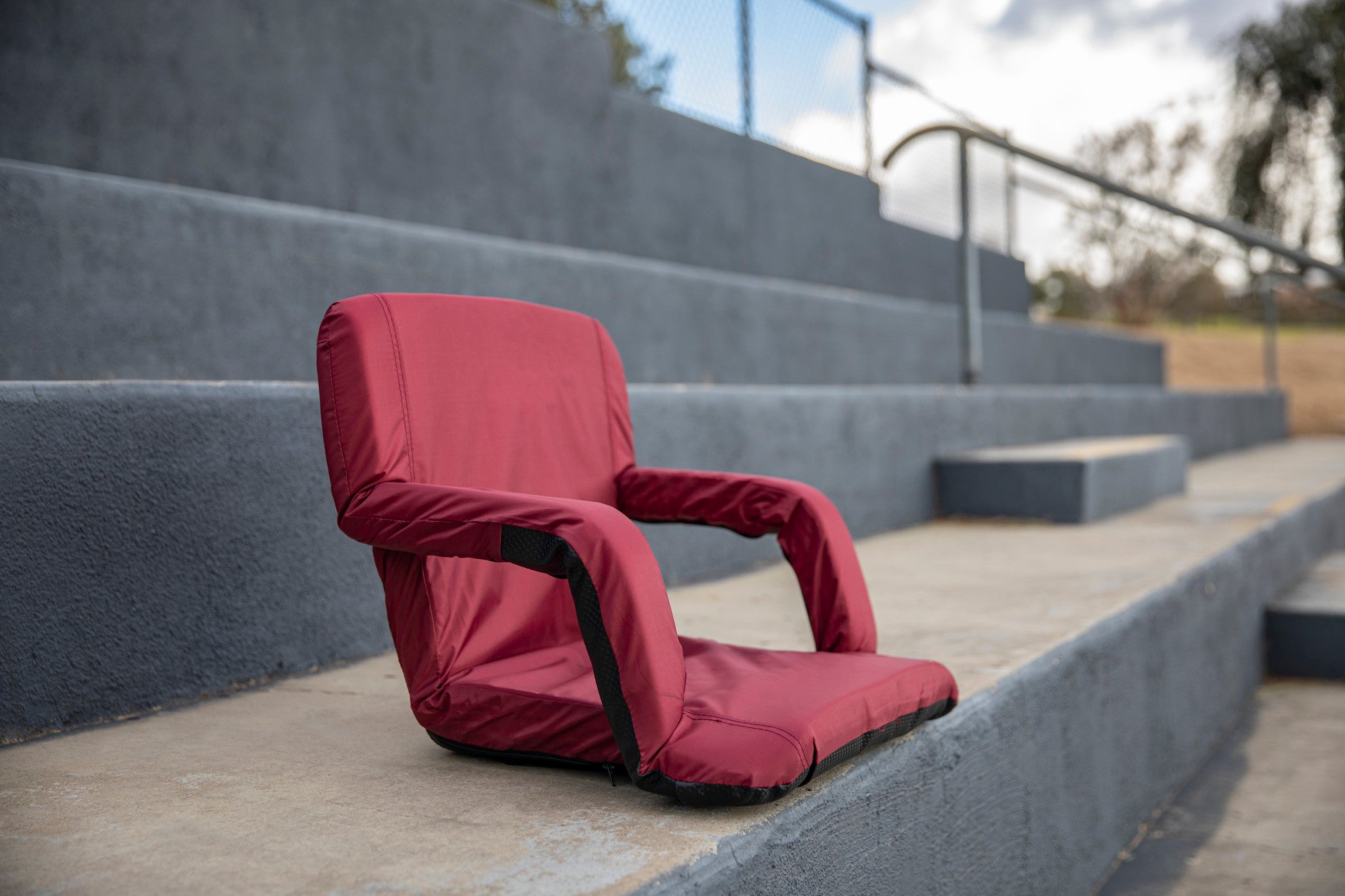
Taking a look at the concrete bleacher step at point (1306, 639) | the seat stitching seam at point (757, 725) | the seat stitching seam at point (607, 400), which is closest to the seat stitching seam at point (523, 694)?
the seat stitching seam at point (757, 725)

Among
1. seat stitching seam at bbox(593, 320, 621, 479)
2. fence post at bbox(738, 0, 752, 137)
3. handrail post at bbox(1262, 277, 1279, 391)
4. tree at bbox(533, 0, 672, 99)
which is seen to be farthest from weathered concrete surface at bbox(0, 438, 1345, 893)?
handrail post at bbox(1262, 277, 1279, 391)

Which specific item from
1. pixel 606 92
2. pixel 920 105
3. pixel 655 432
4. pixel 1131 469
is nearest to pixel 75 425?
pixel 655 432

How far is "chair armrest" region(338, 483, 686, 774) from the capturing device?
1.01m

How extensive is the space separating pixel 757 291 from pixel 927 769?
265 cm

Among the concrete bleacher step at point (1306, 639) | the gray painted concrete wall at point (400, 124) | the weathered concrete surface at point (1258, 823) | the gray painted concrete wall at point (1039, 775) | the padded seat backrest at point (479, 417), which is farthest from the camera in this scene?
the concrete bleacher step at point (1306, 639)

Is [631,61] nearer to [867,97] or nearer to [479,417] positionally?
[867,97]

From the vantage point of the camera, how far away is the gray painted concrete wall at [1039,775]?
1.08m

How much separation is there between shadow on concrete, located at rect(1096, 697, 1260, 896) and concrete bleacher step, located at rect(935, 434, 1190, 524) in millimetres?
1013

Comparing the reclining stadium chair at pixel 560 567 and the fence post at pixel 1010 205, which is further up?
the fence post at pixel 1010 205

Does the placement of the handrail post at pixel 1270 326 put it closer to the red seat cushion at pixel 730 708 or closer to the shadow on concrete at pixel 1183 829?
the shadow on concrete at pixel 1183 829

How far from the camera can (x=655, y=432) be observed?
2537 mm

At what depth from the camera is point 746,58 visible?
16.2 feet

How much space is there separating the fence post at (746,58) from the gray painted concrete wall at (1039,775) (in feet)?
10.1

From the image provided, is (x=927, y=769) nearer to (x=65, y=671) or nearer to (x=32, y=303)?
(x=65, y=671)
